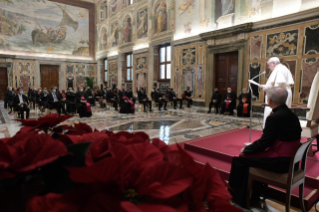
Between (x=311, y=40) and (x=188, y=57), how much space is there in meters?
6.06

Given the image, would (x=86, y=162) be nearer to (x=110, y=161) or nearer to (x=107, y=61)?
(x=110, y=161)

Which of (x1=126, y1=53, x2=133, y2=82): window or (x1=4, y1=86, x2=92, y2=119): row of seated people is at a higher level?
(x1=126, y1=53, x2=133, y2=82): window

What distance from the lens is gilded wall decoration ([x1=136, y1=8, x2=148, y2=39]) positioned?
15.6 metres

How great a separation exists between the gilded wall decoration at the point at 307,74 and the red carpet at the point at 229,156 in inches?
149

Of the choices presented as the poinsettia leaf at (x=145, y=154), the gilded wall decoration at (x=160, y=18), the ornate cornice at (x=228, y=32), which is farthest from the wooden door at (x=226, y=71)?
the poinsettia leaf at (x=145, y=154)

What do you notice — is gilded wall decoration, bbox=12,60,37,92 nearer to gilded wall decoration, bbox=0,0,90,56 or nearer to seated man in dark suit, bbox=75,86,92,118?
gilded wall decoration, bbox=0,0,90,56

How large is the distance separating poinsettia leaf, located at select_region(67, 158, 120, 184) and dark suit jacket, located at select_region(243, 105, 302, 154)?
90.7 inches

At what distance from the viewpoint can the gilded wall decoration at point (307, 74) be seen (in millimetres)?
7910

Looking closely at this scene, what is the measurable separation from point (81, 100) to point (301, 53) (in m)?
8.96

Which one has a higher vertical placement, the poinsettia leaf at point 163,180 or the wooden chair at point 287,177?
the poinsettia leaf at point 163,180

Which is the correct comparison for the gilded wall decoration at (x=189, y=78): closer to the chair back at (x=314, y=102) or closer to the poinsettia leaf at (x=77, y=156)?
the chair back at (x=314, y=102)

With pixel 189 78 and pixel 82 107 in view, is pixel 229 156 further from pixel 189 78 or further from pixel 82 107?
pixel 189 78

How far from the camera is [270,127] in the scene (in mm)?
2387

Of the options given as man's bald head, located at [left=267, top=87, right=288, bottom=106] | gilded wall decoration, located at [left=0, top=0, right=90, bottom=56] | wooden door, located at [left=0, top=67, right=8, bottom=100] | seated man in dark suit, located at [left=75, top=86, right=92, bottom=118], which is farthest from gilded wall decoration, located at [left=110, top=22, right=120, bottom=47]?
man's bald head, located at [left=267, top=87, right=288, bottom=106]
